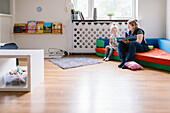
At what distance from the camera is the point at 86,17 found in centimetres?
500

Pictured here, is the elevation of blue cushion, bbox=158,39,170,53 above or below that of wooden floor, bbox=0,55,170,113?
above

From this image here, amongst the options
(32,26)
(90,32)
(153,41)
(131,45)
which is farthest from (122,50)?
(32,26)

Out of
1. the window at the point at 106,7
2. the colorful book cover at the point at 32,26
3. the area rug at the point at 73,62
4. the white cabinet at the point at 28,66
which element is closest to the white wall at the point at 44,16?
the colorful book cover at the point at 32,26

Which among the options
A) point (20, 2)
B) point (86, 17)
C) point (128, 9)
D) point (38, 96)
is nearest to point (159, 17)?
point (128, 9)

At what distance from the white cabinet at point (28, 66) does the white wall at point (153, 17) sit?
317 centimetres

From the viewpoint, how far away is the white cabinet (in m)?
1.82

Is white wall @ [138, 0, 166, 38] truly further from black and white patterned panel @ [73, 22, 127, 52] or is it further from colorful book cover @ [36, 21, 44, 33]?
colorful book cover @ [36, 21, 44, 33]

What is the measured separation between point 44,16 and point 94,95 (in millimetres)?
3434

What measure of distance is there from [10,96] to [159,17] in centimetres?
395

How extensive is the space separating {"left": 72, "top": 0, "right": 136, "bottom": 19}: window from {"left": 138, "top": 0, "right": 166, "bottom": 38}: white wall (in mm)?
410

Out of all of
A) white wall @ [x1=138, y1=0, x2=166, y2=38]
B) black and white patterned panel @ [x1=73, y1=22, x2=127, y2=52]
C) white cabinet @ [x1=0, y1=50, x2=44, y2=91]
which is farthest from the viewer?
black and white patterned panel @ [x1=73, y1=22, x2=127, y2=52]

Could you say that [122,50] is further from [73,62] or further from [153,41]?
[153,41]

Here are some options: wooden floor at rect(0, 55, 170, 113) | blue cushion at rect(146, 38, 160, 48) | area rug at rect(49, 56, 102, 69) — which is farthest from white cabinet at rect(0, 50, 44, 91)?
blue cushion at rect(146, 38, 160, 48)

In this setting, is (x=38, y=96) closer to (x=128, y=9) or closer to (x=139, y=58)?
(x=139, y=58)
